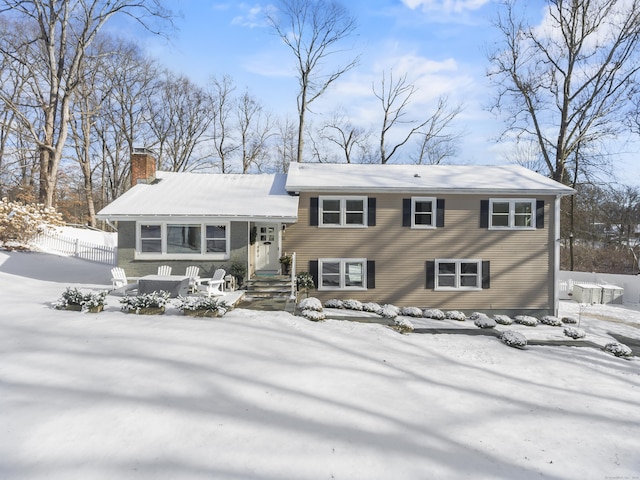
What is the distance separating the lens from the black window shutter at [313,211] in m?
14.8

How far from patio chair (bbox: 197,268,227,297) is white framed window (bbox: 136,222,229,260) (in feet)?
3.44

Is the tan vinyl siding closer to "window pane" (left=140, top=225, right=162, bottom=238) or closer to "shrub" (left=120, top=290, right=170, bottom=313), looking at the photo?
"window pane" (left=140, top=225, right=162, bottom=238)

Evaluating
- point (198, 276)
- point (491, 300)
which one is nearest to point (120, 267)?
point (198, 276)

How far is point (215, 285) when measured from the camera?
12016mm

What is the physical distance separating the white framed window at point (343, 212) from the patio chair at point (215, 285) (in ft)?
15.6

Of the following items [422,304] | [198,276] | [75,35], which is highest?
[75,35]

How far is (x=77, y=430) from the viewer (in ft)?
13.3

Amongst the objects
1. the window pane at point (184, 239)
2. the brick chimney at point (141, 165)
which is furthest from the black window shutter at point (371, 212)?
the brick chimney at point (141, 165)

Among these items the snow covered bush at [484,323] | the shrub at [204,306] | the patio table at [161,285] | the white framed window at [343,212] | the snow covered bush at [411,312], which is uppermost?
the white framed window at [343,212]

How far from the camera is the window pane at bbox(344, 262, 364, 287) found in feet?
49.3

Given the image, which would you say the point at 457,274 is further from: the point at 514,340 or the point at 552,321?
the point at 514,340

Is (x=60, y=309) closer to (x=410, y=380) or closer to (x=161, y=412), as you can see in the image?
(x=161, y=412)

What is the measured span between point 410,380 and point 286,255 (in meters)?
8.85

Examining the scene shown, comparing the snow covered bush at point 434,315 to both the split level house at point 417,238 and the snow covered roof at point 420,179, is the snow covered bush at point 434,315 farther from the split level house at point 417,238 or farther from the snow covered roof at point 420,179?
the snow covered roof at point 420,179
